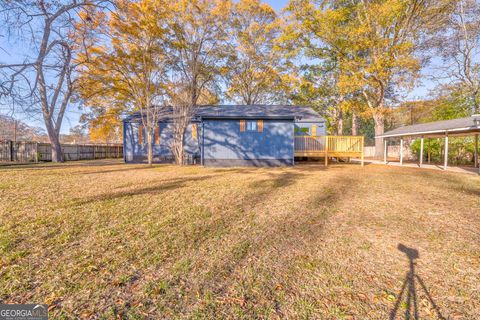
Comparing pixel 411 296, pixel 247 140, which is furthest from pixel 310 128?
pixel 411 296

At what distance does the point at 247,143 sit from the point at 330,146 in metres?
5.05

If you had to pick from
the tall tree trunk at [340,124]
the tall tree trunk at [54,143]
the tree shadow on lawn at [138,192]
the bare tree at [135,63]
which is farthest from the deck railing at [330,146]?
the tall tree trunk at [54,143]

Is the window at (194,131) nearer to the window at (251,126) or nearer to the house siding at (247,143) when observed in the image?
the house siding at (247,143)

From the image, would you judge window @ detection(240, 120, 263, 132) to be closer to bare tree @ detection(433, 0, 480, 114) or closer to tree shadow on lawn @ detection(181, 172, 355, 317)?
tree shadow on lawn @ detection(181, 172, 355, 317)

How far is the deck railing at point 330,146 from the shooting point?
40.4 ft

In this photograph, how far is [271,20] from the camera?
20.8 meters

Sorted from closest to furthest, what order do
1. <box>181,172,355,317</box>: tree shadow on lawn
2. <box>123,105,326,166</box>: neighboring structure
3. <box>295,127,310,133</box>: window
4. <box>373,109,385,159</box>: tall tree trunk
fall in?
1. <box>181,172,355,317</box>: tree shadow on lawn
2. <box>123,105,326,166</box>: neighboring structure
3. <box>295,127,310,133</box>: window
4. <box>373,109,385,159</box>: tall tree trunk

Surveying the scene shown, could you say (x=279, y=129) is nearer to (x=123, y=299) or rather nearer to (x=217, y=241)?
(x=217, y=241)

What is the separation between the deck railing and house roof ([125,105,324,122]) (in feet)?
5.38

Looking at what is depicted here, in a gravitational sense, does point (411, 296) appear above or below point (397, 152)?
below

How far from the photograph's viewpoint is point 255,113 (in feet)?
41.5

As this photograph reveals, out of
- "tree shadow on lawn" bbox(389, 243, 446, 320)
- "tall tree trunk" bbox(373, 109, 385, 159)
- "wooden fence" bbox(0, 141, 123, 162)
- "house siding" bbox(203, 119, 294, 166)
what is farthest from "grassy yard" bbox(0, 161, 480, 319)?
"wooden fence" bbox(0, 141, 123, 162)

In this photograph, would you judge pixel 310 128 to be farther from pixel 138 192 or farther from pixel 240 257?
pixel 240 257

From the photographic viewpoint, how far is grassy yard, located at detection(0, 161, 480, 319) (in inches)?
70.8
